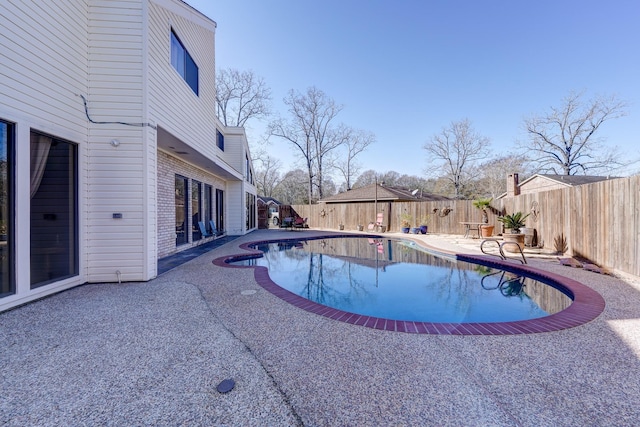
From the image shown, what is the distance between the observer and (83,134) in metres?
4.51

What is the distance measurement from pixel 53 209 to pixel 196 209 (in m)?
5.38

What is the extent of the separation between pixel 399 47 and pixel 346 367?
44.8 feet

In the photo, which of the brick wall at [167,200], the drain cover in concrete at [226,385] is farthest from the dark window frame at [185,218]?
the drain cover in concrete at [226,385]

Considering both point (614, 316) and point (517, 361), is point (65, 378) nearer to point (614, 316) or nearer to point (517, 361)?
point (517, 361)

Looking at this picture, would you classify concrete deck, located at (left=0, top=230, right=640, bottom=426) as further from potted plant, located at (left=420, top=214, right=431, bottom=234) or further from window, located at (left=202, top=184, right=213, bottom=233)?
potted plant, located at (left=420, top=214, right=431, bottom=234)

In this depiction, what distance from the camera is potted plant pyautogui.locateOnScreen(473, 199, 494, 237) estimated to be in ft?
36.2

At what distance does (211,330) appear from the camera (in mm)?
2883

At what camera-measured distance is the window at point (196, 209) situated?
30.1ft

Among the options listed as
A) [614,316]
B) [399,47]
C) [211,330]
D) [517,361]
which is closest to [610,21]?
[399,47]

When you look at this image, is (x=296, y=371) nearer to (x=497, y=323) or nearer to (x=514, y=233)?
(x=497, y=323)

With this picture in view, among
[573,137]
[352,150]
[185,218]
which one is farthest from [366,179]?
[185,218]

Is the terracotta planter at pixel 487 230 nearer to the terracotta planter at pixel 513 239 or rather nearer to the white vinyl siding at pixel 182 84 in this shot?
the terracotta planter at pixel 513 239

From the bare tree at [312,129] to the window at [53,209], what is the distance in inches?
889

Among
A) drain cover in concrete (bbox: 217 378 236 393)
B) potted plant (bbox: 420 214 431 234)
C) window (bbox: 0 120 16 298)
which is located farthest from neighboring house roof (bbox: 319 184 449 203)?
drain cover in concrete (bbox: 217 378 236 393)
